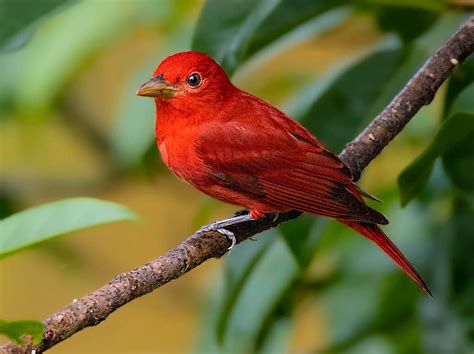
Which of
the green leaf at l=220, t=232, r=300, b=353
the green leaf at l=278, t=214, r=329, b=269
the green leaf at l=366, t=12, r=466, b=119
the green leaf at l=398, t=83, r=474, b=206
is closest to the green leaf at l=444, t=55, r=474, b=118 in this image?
the green leaf at l=398, t=83, r=474, b=206

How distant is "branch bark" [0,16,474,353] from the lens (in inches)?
75.4

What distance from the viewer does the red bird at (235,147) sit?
9.68 feet

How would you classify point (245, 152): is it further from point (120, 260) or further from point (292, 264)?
point (120, 260)

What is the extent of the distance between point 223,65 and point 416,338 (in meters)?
1.41

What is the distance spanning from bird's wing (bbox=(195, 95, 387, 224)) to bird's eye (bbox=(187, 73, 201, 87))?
0.14m

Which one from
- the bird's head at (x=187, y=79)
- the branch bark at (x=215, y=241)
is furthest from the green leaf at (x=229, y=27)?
the branch bark at (x=215, y=241)

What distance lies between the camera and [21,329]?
1778 millimetres

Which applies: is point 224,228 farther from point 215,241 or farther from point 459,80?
point 459,80

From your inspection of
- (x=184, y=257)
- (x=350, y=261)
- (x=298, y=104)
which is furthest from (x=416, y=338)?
(x=184, y=257)

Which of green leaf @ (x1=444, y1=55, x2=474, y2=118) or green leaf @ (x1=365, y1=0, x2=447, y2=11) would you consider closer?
green leaf @ (x1=444, y1=55, x2=474, y2=118)

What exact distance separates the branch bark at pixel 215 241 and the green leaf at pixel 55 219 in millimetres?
187

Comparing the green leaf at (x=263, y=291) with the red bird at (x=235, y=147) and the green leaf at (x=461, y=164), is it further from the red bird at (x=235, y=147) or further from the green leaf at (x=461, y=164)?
the green leaf at (x=461, y=164)

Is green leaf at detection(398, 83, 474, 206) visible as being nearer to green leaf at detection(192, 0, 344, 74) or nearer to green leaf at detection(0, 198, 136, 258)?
green leaf at detection(192, 0, 344, 74)

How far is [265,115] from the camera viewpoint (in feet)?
9.99
